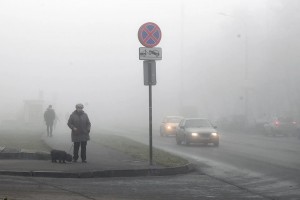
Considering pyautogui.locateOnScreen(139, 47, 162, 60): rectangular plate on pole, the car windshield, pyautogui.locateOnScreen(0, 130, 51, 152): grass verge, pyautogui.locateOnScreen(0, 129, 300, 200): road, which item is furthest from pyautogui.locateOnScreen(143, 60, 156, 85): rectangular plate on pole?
the car windshield

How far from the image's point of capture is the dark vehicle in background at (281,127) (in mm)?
40125

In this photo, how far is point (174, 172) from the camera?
1430 centimetres

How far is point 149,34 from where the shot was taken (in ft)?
48.6

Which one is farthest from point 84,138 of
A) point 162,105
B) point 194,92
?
point 162,105

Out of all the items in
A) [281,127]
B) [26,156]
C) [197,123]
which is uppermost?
[197,123]

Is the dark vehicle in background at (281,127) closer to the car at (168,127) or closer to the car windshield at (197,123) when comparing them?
the car at (168,127)

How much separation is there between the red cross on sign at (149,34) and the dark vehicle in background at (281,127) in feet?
87.7

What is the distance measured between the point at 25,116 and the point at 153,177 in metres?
47.6

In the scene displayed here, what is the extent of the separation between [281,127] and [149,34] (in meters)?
27.2

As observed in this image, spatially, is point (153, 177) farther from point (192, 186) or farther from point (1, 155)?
point (1, 155)

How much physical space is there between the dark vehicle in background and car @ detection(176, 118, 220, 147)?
12.8m

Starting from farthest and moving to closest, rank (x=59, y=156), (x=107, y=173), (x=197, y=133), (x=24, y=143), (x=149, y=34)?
(x=197, y=133)
(x=24, y=143)
(x=59, y=156)
(x=149, y=34)
(x=107, y=173)

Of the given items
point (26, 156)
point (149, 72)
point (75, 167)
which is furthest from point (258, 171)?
point (26, 156)

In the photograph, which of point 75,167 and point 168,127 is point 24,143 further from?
point 168,127
